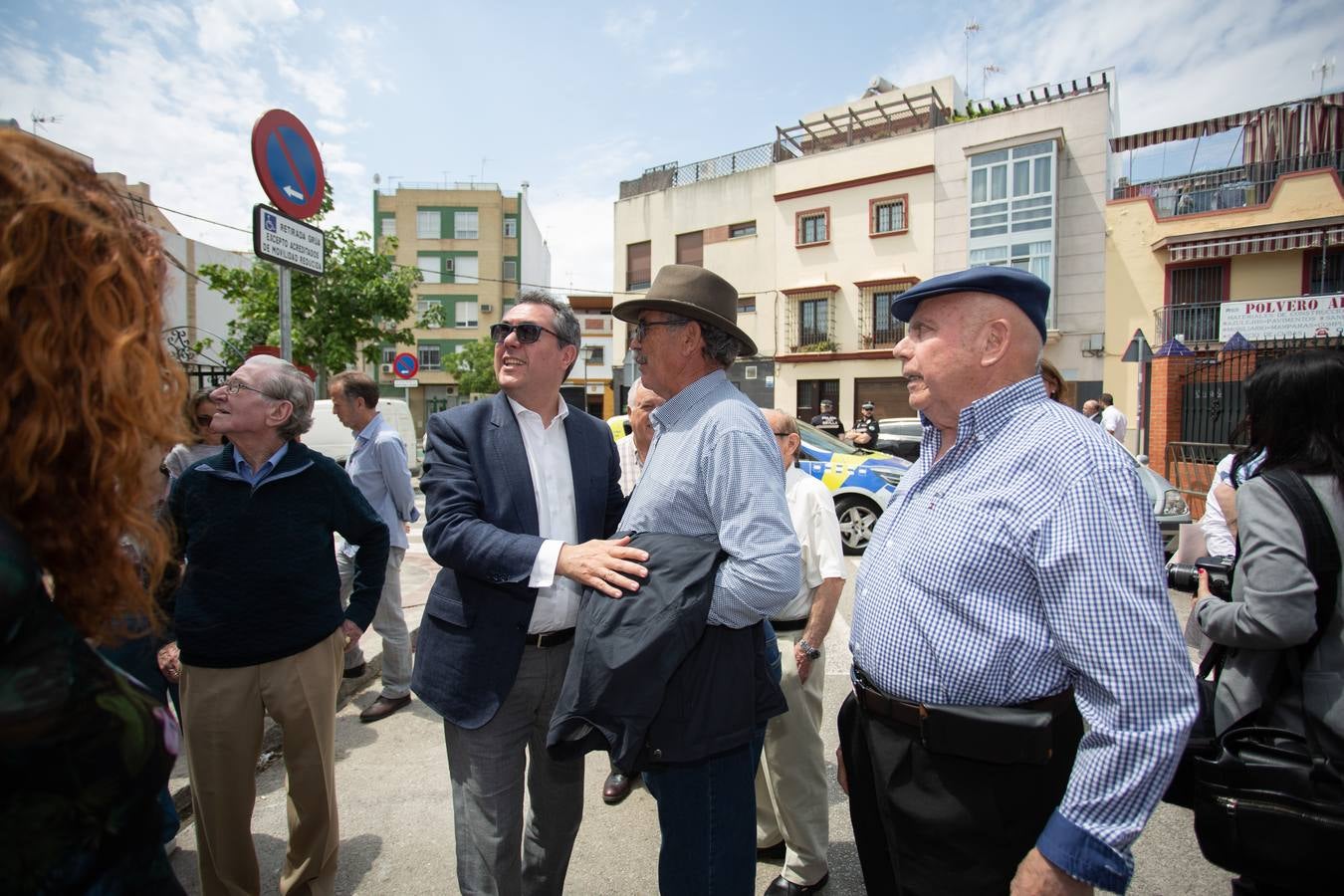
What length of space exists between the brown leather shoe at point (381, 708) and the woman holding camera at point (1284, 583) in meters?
4.12

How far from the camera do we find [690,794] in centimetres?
181

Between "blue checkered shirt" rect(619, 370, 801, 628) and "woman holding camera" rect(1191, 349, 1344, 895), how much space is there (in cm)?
126

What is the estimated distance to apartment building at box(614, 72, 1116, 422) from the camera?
1962 centimetres

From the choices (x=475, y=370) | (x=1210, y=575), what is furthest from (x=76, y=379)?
(x=475, y=370)

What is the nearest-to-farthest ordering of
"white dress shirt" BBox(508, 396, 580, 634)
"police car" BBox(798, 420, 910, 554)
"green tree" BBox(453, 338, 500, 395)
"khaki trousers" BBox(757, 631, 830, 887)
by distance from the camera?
1. "white dress shirt" BBox(508, 396, 580, 634)
2. "khaki trousers" BBox(757, 631, 830, 887)
3. "police car" BBox(798, 420, 910, 554)
4. "green tree" BBox(453, 338, 500, 395)

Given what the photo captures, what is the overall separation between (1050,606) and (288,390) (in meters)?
2.53

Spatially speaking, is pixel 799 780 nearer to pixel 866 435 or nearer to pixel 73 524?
pixel 73 524

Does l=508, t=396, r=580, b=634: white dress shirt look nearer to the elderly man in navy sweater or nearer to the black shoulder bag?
the elderly man in navy sweater

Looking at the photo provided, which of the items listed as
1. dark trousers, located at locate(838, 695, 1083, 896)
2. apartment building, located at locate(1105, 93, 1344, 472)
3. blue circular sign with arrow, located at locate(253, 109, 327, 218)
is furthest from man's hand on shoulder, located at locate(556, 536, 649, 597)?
apartment building, located at locate(1105, 93, 1344, 472)

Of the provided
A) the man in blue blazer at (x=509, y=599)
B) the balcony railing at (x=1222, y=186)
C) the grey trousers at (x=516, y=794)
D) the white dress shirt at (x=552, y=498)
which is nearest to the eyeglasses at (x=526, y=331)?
the man in blue blazer at (x=509, y=599)

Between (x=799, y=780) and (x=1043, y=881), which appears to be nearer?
(x=1043, y=881)

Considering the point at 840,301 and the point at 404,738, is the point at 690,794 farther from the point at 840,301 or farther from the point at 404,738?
the point at 840,301

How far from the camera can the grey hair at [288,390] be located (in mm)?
2547

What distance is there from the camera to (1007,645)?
4.75ft
